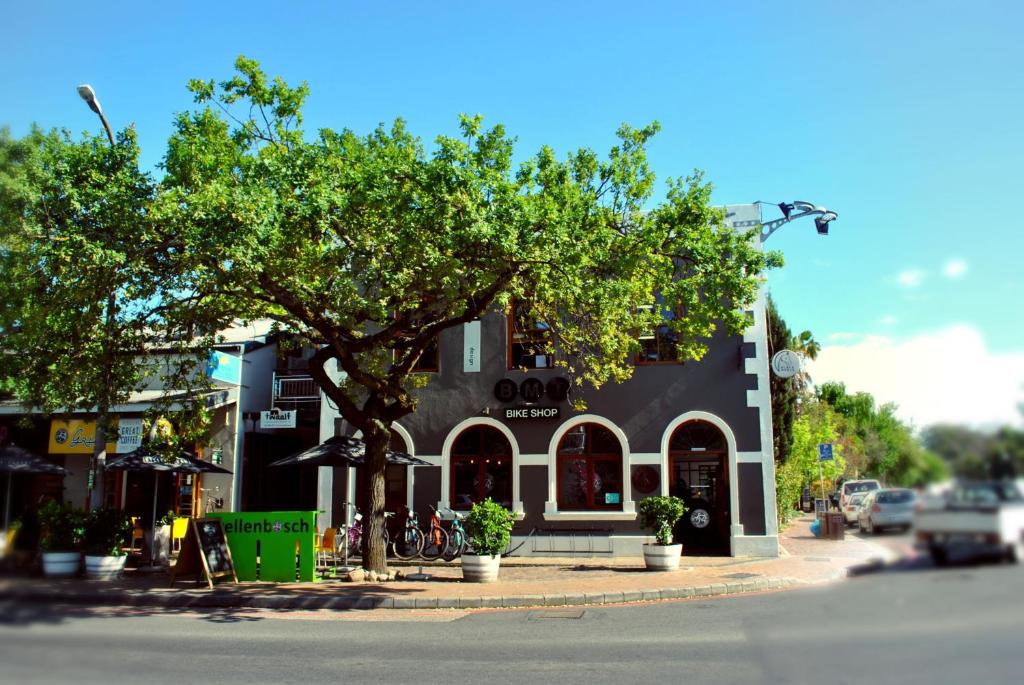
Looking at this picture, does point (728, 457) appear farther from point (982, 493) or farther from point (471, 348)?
point (982, 493)

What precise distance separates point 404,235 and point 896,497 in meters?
11.7

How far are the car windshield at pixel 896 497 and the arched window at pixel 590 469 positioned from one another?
20.0 m

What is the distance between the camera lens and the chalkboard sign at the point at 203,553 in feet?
49.5

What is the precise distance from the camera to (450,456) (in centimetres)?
2181

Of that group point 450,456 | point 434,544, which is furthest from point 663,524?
point 450,456

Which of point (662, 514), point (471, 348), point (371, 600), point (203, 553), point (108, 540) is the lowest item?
point (371, 600)

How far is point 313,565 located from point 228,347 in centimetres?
1141

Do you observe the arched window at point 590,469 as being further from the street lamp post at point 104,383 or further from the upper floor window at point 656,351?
the street lamp post at point 104,383

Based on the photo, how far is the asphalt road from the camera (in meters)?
1.18

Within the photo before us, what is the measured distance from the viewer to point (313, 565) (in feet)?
52.2

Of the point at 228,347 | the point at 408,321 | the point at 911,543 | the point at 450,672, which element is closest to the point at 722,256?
the point at 408,321

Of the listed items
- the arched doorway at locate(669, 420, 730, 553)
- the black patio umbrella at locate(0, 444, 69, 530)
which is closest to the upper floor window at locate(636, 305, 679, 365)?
the arched doorway at locate(669, 420, 730, 553)

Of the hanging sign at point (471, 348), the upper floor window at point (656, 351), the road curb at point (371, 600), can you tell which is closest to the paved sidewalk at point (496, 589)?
the road curb at point (371, 600)

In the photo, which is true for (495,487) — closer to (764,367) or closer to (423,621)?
(764,367)
